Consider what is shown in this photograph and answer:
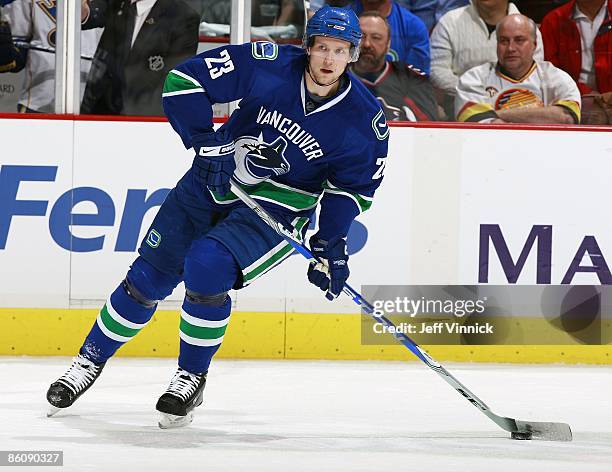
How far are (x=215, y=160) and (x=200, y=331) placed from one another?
45 centimetres

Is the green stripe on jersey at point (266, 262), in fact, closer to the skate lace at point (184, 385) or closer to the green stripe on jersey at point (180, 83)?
the skate lace at point (184, 385)

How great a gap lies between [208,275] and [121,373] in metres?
1.28

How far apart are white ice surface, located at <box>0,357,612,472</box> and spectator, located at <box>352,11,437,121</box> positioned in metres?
0.98

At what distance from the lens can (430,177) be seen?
Answer: 4430 millimetres

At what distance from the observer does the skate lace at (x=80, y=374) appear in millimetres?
3174

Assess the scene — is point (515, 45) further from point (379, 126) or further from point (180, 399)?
point (180, 399)

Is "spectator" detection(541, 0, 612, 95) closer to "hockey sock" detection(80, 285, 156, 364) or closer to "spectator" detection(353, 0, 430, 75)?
"spectator" detection(353, 0, 430, 75)

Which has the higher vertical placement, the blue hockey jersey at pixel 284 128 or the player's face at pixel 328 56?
the player's face at pixel 328 56

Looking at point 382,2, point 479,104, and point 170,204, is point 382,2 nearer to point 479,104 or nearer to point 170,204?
point 479,104

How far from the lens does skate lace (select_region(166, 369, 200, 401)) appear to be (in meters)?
2.98

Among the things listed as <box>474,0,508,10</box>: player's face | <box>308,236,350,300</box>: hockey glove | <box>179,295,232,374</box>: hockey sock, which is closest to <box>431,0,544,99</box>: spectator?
<box>474,0,508,10</box>: player's face

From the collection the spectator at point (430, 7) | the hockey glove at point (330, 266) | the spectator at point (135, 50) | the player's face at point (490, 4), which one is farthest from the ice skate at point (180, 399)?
the player's face at point (490, 4)

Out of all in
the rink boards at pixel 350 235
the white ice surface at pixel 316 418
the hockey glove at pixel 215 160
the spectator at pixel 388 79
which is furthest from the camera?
the spectator at pixel 388 79

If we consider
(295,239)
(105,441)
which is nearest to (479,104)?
(295,239)
